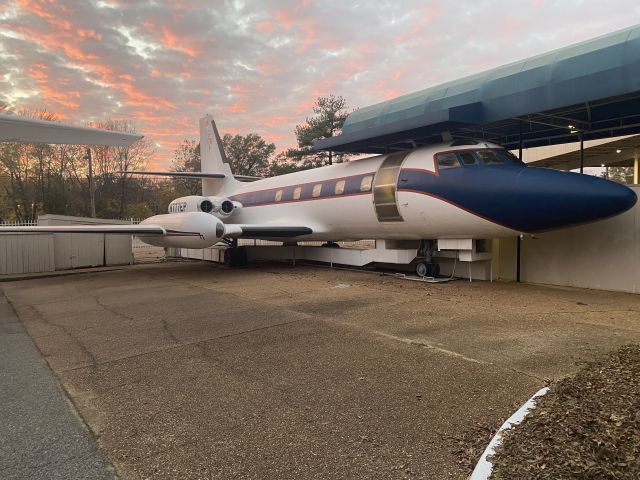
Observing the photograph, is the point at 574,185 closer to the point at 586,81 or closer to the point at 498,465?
the point at 586,81

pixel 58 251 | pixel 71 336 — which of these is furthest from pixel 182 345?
pixel 58 251

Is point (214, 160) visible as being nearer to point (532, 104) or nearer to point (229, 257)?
point (229, 257)

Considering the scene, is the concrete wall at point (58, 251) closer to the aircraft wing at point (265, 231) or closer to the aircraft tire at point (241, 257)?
Result: the aircraft tire at point (241, 257)

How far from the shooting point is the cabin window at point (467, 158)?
31.6 feet

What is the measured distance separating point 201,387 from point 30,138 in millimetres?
4148

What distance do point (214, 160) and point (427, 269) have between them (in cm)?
1324

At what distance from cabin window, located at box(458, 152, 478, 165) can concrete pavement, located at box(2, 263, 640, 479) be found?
310 centimetres

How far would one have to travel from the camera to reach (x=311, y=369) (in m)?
4.41

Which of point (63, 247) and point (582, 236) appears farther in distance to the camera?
point (63, 247)

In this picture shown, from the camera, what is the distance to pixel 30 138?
546 centimetres

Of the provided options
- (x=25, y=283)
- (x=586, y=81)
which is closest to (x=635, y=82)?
(x=586, y=81)

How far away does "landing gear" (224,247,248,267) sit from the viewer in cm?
1656

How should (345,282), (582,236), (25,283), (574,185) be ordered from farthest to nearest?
1. (25,283)
2. (345,282)
3. (582,236)
4. (574,185)

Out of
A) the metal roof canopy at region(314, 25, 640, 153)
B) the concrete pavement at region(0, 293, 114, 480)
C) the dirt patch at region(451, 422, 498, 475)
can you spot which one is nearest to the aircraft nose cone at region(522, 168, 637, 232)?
the metal roof canopy at region(314, 25, 640, 153)
